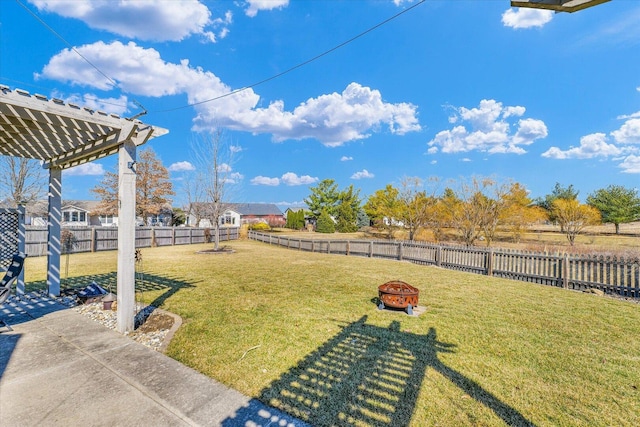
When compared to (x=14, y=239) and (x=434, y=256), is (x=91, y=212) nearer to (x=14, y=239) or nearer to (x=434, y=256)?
(x=14, y=239)

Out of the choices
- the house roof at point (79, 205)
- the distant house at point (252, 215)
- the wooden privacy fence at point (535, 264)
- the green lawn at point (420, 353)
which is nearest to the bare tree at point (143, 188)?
the house roof at point (79, 205)

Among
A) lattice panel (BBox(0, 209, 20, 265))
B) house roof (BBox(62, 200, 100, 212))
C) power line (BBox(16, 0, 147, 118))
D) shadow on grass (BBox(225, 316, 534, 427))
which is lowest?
shadow on grass (BBox(225, 316, 534, 427))

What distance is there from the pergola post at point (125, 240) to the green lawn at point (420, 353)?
91 centimetres

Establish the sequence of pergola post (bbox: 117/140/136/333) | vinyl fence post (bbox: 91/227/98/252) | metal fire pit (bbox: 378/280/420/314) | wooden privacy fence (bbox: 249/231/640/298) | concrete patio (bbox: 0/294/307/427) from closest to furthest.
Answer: concrete patio (bbox: 0/294/307/427), pergola post (bbox: 117/140/136/333), metal fire pit (bbox: 378/280/420/314), wooden privacy fence (bbox: 249/231/640/298), vinyl fence post (bbox: 91/227/98/252)

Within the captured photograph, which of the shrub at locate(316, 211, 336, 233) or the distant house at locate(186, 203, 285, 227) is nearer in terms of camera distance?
the shrub at locate(316, 211, 336, 233)

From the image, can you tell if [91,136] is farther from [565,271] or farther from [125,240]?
[565,271]

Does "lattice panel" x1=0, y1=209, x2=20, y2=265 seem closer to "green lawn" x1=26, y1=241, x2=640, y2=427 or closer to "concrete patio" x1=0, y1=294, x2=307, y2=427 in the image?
"green lawn" x1=26, y1=241, x2=640, y2=427

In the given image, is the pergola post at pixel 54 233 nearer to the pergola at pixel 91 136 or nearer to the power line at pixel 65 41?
the pergola at pixel 91 136

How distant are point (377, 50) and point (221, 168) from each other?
14272 mm

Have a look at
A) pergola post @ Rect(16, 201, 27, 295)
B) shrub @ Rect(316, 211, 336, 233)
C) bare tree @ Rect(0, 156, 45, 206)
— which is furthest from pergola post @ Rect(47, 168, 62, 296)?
shrub @ Rect(316, 211, 336, 233)

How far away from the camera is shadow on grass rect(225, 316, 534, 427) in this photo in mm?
2451

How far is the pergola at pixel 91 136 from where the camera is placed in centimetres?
357

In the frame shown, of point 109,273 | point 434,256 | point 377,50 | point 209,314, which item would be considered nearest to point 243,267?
point 109,273

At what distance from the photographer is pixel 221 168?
17469 mm
